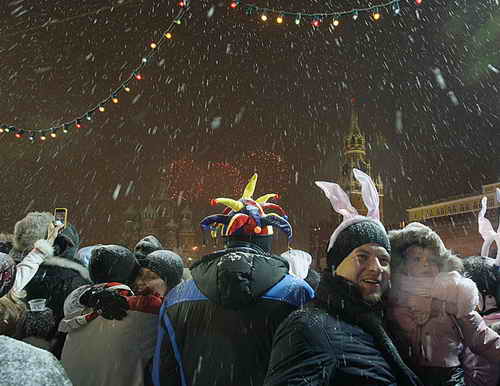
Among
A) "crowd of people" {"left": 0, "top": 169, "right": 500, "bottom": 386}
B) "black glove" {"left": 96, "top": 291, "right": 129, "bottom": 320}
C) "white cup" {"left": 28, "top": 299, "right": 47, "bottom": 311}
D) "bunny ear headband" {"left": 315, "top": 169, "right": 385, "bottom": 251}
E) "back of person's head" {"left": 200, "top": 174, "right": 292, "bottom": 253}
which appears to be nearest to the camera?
"crowd of people" {"left": 0, "top": 169, "right": 500, "bottom": 386}

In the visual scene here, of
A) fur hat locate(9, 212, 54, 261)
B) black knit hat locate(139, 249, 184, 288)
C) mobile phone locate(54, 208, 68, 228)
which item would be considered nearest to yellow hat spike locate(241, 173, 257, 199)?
black knit hat locate(139, 249, 184, 288)

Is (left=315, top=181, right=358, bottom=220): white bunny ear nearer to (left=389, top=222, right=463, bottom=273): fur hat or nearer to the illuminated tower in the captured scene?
(left=389, top=222, right=463, bottom=273): fur hat

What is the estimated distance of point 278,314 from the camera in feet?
7.94

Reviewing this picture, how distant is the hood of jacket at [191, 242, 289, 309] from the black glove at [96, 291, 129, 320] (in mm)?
542

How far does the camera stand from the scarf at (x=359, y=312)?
1859mm

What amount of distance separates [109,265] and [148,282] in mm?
352

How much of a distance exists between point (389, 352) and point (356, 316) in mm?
197

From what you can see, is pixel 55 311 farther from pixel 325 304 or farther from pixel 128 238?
pixel 128 238

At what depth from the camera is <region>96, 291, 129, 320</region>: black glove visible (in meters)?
2.71

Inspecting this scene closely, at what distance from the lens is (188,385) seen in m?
2.54

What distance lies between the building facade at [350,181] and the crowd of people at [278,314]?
58.8 m

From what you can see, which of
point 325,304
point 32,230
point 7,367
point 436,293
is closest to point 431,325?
point 436,293

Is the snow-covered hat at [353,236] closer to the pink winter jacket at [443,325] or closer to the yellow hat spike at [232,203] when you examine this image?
the pink winter jacket at [443,325]

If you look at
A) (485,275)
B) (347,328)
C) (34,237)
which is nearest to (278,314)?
(347,328)
